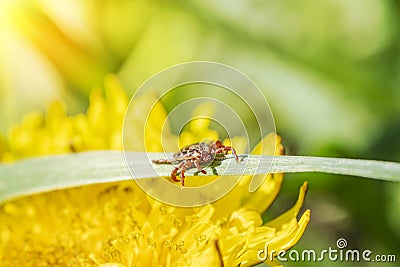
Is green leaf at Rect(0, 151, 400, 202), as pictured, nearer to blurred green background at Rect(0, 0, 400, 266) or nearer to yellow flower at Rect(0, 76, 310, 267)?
yellow flower at Rect(0, 76, 310, 267)

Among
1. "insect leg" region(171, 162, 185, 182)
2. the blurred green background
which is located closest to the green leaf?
"insect leg" region(171, 162, 185, 182)

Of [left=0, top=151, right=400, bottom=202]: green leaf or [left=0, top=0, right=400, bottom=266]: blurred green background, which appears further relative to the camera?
[left=0, top=0, right=400, bottom=266]: blurred green background

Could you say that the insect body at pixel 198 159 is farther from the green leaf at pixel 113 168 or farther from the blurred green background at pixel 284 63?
the blurred green background at pixel 284 63

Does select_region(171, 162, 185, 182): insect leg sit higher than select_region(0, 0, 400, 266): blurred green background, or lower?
lower

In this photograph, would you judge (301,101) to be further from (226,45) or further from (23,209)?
(23,209)

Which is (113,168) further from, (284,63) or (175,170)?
(284,63)

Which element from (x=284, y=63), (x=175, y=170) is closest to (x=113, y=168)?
(x=175, y=170)

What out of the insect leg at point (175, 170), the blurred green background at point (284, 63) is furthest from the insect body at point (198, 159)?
the blurred green background at point (284, 63)
